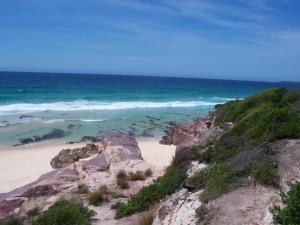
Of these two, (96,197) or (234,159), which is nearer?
(234,159)

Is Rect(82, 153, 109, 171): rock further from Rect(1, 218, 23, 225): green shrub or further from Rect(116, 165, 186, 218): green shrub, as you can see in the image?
Rect(116, 165, 186, 218): green shrub

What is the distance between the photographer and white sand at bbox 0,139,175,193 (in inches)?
586

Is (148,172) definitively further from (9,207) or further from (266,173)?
(266,173)

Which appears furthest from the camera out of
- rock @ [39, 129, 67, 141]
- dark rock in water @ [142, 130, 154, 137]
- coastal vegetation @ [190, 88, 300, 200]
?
dark rock in water @ [142, 130, 154, 137]

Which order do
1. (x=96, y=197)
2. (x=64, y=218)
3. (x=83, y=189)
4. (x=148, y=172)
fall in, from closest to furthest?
(x=64, y=218) < (x=96, y=197) < (x=83, y=189) < (x=148, y=172)

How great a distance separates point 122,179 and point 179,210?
4618 mm

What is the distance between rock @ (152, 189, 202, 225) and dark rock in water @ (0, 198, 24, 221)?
4.72 meters

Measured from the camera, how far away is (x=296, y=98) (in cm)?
1223

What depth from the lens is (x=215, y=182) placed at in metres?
7.45

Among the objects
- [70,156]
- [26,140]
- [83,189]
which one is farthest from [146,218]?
[26,140]

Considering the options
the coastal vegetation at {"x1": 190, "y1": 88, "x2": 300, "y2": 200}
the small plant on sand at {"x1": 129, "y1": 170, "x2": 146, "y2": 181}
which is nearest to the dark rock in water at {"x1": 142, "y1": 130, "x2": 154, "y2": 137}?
the small plant on sand at {"x1": 129, "y1": 170, "x2": 146, "y2": 181}

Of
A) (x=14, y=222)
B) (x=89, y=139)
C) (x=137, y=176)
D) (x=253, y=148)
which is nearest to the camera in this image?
(x=253, y=148)

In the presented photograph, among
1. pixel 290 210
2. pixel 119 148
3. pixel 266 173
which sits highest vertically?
pixel 266 173

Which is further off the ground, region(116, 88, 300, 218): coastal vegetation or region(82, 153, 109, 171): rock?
region(116, 88, 300, 218): coastal vegetation
